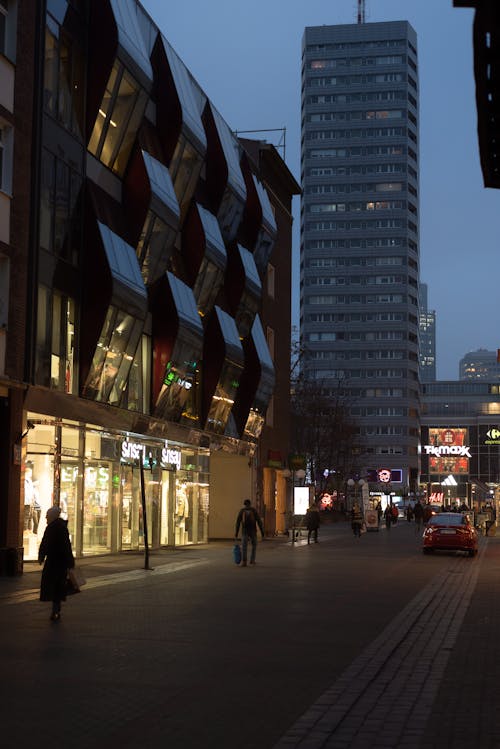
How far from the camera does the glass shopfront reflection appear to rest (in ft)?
92.0

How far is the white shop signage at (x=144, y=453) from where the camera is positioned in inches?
1348

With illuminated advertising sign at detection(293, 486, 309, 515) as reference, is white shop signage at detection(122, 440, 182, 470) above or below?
above

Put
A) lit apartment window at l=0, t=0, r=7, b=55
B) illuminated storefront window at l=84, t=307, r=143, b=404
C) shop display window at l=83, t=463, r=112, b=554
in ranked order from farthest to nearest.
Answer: shop display window at l=83, t=463, r=112, b=554
illuminated storefront window at l=84, t=307, r=143, b=404
lit apartment window at l=0, t=0, r=7, b=55

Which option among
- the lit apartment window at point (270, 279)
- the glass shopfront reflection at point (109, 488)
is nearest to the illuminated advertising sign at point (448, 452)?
the lit apartment window at point (270, 279)

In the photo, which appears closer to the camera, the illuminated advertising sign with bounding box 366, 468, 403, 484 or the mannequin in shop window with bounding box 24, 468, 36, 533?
the mannequin in shop window with bounding box 24, 468, 36, 533

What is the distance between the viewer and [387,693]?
34.0 ft

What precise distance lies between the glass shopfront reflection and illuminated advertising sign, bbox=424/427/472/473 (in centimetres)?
11060

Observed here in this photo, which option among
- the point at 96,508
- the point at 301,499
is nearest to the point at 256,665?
the point at 96,508

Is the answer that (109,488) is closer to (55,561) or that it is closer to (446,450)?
(55,561)

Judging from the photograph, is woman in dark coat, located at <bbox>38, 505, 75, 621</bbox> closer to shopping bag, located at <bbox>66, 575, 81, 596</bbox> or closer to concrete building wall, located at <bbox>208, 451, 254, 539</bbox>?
shopping bag, located at <bbox>66, 575, 81, 596</bbox>

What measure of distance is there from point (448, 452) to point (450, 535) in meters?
114

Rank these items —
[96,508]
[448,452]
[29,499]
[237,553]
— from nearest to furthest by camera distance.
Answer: [29,499], [237,553], [96,508], [448,452]

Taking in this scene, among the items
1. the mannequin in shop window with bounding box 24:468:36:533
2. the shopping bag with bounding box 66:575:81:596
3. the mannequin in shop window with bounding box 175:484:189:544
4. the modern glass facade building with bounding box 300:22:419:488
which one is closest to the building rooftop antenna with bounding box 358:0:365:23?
the modern glass facade building with bounding box 300:22:419:488

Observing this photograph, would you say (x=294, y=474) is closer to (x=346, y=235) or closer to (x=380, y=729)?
(x=380, y=729)
